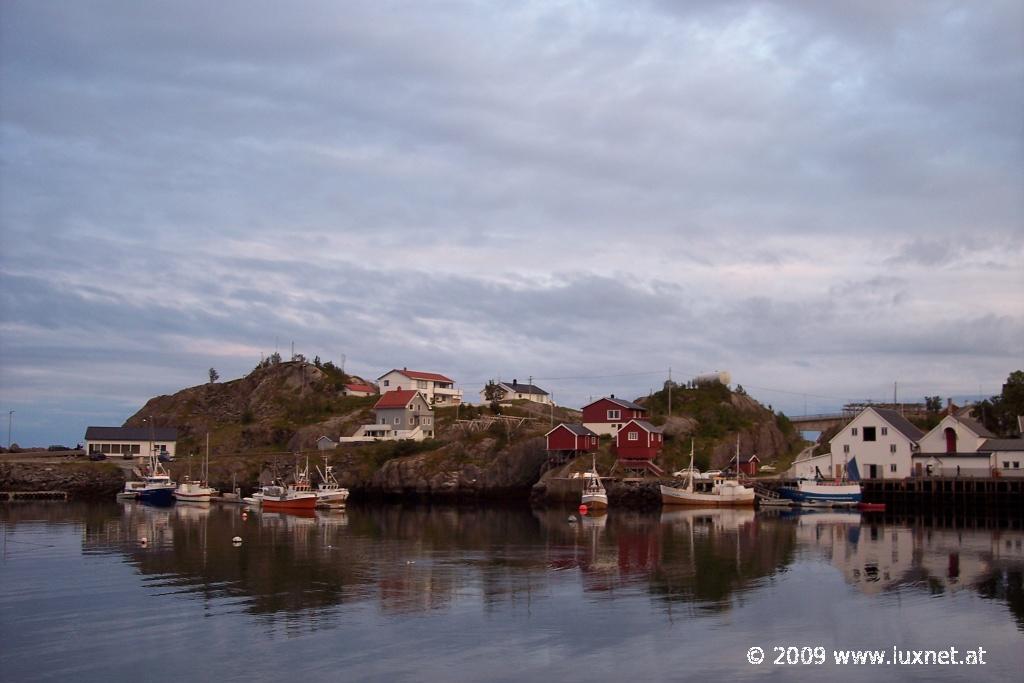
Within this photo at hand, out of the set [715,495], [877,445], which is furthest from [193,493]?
[877,445]

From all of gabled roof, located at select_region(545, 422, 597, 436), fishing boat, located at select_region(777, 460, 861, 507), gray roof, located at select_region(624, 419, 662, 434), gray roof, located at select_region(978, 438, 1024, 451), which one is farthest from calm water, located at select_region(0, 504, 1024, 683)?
gabled roof, located at select_region(545, 422, 597, 436)

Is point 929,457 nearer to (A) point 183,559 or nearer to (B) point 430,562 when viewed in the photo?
(B) point 430,562

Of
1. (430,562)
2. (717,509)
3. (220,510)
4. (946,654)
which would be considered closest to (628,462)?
(717,509)

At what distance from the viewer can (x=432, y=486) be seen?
309 feet

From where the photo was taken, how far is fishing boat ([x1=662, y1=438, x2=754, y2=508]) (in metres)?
80.0

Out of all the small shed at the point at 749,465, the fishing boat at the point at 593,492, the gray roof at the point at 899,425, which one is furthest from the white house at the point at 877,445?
the fishing boat at the point at 593,492

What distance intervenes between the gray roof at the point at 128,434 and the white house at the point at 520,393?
4040cm

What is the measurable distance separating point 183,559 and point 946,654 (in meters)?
35.1

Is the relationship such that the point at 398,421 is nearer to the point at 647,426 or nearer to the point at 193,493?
the point at 193,493

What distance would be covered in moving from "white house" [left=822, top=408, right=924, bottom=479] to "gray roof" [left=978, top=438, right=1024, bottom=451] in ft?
17.9

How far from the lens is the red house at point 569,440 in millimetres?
90875

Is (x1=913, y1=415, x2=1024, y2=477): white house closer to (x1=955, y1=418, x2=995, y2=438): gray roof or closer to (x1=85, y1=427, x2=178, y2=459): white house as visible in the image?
(x1=955, y1=418, x2=995, y2=438): gray roof

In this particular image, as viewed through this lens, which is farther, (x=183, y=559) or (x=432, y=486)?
(x=432, y=486)

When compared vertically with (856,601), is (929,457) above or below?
above
